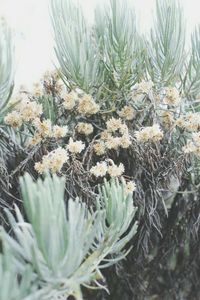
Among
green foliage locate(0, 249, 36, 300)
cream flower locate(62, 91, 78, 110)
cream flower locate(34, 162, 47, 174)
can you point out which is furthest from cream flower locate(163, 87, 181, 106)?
green foliage locate(0, 249, 36, 300)

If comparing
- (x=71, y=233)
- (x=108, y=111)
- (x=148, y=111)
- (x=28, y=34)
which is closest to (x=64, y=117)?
(x=108, y=111)

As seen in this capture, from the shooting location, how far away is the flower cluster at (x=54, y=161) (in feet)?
5.64

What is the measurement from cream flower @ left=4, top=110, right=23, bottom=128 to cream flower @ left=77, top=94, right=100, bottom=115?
0.24 m

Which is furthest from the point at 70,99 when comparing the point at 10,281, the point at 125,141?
the point at 10,281

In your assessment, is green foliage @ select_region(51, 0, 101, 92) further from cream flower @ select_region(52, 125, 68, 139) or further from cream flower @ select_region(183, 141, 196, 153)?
cream flower @ select_region(183, 141, 196, 153)

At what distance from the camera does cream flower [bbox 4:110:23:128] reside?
186 centimetres

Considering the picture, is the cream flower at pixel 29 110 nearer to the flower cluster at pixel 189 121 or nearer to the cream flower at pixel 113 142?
the cream flower at pixel 113 142

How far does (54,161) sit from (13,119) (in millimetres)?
259

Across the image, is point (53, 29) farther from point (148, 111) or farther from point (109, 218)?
point (109, 218)

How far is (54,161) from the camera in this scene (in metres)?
1.73

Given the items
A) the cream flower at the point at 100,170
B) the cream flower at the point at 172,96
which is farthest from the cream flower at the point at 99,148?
the cream flower at the point at 172,96

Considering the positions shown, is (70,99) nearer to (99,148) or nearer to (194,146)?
(99,148)

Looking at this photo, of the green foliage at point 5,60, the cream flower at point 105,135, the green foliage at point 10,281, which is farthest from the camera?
the cream flower at point 105,135

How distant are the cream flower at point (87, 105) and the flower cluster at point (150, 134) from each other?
0.64 feet
